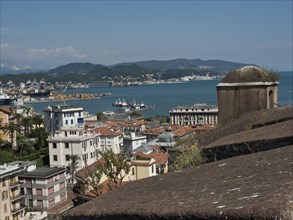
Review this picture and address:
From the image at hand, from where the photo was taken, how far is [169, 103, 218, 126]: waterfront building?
81.5 meters

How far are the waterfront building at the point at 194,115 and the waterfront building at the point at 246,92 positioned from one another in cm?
7053

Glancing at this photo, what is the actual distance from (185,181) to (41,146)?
138 ft

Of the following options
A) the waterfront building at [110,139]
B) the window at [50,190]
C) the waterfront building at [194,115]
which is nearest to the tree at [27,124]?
the waterfront building at [110,139]

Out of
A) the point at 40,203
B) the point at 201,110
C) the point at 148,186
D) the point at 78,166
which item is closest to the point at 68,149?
the point at 78,166

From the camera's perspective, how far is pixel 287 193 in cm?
215

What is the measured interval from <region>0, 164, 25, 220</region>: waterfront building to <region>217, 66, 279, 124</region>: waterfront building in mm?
14737

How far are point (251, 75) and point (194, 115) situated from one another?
7342cm

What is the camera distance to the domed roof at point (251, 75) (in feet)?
33.7

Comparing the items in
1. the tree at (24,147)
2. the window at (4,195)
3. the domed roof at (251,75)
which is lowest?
the tree at (24,147)

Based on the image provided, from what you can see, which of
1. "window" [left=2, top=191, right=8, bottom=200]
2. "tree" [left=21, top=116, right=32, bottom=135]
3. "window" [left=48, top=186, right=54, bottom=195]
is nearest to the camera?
"window" [left=2, top=191, right=8, bottom=200]

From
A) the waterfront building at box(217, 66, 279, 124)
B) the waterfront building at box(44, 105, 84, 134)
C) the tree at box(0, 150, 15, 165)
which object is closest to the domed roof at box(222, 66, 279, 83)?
the waterfront building at box(217, 66, 279, 124)

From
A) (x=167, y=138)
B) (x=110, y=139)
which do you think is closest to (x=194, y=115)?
(x=110, y=139)

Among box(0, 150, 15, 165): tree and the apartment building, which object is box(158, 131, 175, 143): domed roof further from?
box(0, 150, 15, 165): tree

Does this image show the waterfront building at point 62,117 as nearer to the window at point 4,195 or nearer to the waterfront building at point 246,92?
the window at point 4,195
